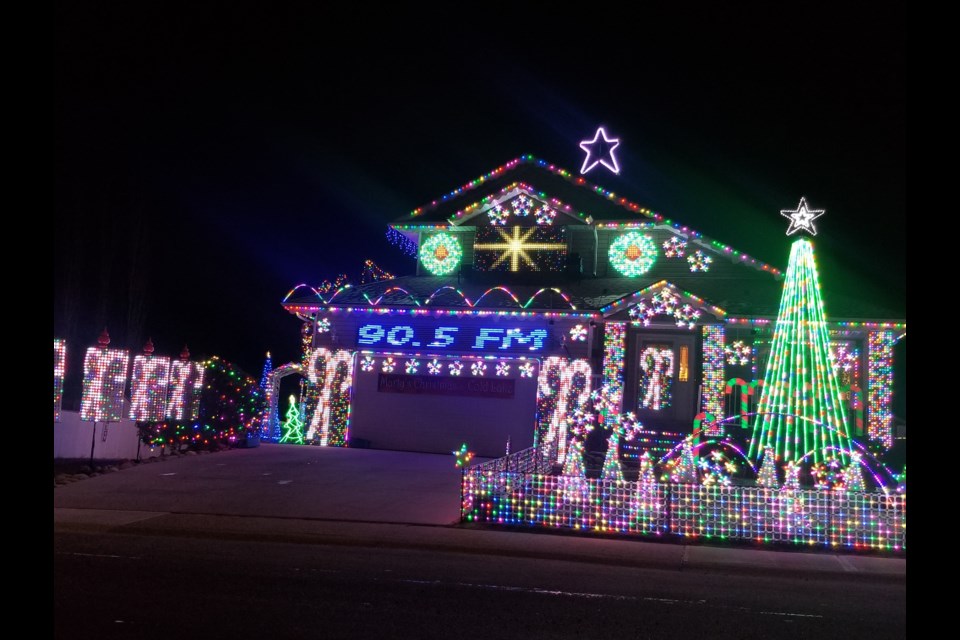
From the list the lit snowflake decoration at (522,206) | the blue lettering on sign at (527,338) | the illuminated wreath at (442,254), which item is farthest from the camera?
the illuminated wreath at (442,254)

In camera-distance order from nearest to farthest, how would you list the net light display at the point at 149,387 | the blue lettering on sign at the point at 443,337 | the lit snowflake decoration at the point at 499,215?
the net light display at the point at 149,387
the blue lettering on sign at the point at 443,337
the lit snowflake decoration at the point at 499,215

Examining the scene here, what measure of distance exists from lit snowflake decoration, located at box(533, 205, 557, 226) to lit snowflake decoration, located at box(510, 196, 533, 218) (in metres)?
0.37

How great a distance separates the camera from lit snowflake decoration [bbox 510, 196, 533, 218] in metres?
22.1

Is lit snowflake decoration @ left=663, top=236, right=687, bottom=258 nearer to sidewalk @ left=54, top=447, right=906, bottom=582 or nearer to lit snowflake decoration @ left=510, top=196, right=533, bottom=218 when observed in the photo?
lit snowflake decoration @ left=510, top=196, right=533, bottom=218

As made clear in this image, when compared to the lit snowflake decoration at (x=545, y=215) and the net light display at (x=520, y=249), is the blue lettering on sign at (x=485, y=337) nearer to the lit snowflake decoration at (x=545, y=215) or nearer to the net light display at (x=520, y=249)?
the net light display at (x=520, y=249)

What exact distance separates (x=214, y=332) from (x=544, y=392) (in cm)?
2855

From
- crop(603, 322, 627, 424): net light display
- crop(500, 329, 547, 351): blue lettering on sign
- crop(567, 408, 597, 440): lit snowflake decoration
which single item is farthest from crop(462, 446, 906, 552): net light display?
crop(500, 329, 547, 351): blue lettering on sign

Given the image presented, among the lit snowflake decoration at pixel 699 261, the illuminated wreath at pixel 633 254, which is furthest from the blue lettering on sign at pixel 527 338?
the lit snowflake decoration at pixel 699 261

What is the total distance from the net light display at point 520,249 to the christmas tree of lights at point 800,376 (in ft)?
23.4

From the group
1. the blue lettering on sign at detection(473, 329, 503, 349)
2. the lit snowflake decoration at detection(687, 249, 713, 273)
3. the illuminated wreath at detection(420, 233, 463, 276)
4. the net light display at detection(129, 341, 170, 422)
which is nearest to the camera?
the net light display at detection(129, 341, 170, 422)

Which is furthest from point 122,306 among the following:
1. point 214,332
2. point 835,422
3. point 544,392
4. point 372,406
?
point 835,422

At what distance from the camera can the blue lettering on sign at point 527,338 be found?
62.8 ft

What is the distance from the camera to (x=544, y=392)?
19.0m
